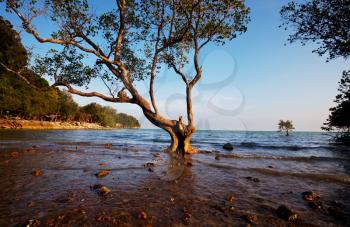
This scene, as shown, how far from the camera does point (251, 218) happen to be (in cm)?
400

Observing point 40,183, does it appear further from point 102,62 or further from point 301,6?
point 301,6

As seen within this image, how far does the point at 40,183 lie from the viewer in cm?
589

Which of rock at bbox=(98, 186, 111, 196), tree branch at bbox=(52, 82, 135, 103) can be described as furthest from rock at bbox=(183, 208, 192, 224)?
tree branch at bbox=(52, 82, 135, 103)

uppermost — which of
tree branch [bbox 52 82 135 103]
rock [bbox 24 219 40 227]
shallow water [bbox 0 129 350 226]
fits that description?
tree branch [bbox 52 82 135 103]

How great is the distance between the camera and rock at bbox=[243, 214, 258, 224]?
3.92 meters

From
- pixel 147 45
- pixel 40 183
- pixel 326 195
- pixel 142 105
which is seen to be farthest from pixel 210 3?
pixel 40 183

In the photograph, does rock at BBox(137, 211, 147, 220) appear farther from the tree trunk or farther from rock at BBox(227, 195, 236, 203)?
the tree trunk

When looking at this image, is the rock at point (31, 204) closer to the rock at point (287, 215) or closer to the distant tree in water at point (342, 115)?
the rock at point (287, 215)

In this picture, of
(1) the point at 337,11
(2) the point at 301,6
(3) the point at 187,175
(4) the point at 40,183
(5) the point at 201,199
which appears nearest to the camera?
(5) the point at 201,199

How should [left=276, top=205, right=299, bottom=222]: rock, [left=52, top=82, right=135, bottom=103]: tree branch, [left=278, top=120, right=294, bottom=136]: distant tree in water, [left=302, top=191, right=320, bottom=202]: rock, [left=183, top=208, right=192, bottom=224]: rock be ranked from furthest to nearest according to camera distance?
[left=278, top=120, right=294, bottom=136]: distant tree in water < [left=52, top=82, right=135, bottom=103]: tree branch < [left=302, top=191, right=320, bottom=202]: rock < [left=276, top=205, right=299, bottom=222]: rock < [left=183, top=208, right=192, bottom=224]: rock

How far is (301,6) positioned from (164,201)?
19718 mm

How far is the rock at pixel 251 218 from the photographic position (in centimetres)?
392

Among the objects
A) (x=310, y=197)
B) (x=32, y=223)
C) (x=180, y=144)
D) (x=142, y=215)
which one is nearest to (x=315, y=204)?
(x=310, y=197)

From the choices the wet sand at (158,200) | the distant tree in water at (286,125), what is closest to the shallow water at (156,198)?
the wet sand at (158,200)
